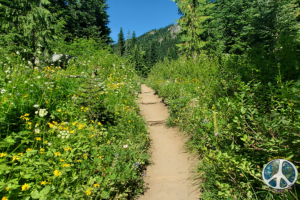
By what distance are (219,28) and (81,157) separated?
28732 millimetres

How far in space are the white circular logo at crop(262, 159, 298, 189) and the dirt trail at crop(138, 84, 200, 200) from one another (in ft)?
6.43

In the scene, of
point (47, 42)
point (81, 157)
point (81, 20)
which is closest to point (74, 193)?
point (81, 157)

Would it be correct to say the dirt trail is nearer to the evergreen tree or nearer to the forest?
the forest

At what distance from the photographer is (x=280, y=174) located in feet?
2.94

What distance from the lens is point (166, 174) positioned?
10.5 ft

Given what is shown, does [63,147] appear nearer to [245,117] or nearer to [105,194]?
[105,194]

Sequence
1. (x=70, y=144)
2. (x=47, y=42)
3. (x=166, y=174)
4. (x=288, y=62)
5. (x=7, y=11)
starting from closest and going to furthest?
(x=288, y=62), (x=70, y=144), (x=166, y=174), (x=7, y=11), (x=47, y=42)

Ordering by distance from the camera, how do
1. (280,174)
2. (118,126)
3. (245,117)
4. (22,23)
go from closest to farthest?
1. (280,174)
2. (245,117)
3. (118,126)
4. (22,23)

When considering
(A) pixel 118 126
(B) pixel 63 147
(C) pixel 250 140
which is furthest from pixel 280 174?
(A) pixel 118 126

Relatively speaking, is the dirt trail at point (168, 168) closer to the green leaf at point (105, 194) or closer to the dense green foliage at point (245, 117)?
the dense green foliage at point (245, 117)

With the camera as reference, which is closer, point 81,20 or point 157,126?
point 157,126

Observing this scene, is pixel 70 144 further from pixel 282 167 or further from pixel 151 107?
pixel 151 107

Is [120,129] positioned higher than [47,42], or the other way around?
[47,42]

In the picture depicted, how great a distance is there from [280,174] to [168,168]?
2757mm
